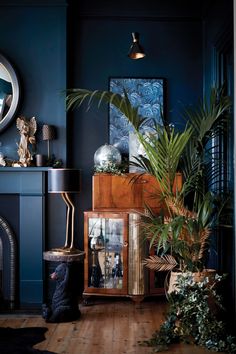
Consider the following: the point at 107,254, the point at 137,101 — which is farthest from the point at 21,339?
the point at 137,101

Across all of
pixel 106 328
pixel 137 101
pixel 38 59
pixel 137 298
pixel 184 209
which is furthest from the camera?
pixel 137 101

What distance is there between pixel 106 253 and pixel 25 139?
137 cm

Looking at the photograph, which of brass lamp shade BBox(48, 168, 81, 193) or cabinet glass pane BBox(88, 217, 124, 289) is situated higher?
brass lamp shade BBox(48, 168, 81, 193)

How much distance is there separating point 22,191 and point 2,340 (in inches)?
58.0

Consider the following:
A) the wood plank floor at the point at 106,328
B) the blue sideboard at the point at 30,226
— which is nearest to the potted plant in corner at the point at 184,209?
the wood plank floor at the point at 106,328

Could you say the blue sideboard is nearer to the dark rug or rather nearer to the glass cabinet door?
the glass cabinet door

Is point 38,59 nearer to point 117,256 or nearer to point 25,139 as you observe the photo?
point 25,139

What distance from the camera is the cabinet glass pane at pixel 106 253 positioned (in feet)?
13.7

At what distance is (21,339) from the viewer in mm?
3234

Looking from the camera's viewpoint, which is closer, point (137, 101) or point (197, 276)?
point (197, 276)

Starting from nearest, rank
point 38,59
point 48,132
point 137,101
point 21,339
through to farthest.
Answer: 1. point 21,339
2. point 48,132
3. point 38,59
4. point 137,101

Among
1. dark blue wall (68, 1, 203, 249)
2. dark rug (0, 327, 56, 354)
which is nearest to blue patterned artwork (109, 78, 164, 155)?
dark blue wall (68, 1, 203, 249)

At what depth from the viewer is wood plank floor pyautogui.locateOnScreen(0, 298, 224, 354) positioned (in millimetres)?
3082

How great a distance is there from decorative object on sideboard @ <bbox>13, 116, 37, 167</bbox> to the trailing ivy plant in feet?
6.26
